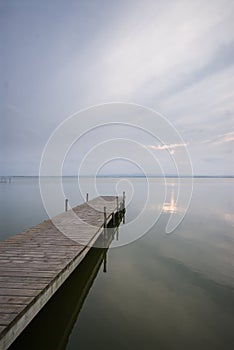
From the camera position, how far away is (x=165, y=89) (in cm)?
2758

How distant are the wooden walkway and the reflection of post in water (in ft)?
3.22

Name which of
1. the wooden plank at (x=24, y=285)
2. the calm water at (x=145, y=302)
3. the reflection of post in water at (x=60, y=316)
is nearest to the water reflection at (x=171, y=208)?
the calm water at (x=145, y=302)

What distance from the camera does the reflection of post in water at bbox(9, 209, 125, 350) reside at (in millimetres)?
4689

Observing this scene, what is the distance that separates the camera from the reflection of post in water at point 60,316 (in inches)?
185

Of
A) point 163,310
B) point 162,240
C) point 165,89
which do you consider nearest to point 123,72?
point 165,89

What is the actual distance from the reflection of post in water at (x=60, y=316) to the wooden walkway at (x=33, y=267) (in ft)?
3.22

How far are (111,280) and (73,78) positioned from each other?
89.0 feet

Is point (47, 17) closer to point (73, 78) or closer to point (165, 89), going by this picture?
point (73, 78)

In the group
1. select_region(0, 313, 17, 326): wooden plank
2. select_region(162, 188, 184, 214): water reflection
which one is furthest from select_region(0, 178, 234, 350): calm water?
select_region(162, 188, 184, 214): water reflection

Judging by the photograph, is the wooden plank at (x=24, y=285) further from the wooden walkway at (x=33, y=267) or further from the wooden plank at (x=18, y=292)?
the wooden plank at (x=18, y=292)

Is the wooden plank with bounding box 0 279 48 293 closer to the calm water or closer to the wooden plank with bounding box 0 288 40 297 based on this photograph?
the wooden plank with bounding box 0 288 40 297

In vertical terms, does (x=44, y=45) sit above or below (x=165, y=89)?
above

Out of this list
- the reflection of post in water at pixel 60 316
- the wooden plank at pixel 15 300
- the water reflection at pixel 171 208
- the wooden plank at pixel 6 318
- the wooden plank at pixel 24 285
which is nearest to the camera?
the wooden plank at pixel 6 318

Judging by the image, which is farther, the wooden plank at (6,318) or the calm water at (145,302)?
the calm water at (145,302)
